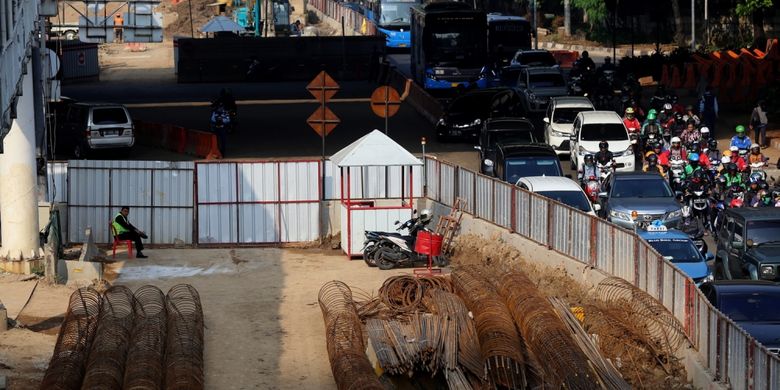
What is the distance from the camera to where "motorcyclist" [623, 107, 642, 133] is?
128 feet

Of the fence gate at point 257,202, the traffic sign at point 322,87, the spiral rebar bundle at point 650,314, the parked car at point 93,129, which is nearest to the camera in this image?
the spiral rebar bundle at point 650,314

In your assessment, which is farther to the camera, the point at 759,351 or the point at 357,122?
the point at 357,122

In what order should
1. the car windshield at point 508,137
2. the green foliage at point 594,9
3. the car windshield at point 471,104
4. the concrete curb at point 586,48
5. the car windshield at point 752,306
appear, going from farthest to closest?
the green foliage at point 594,9 < the concrete curb at point 586,48 < the car windshield at point 471,104 < the car windshield at point 508,137 < the car windshield at point 752,306

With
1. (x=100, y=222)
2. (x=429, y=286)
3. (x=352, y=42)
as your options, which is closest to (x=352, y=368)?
(x=429, y=286)

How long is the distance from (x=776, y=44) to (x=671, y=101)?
12.5 metres

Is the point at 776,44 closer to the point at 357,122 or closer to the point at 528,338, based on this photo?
the point at 357,122

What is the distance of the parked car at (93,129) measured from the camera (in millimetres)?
41594

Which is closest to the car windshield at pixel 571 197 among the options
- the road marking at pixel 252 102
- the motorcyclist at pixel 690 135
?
the motorcyclist at pixel 690 135

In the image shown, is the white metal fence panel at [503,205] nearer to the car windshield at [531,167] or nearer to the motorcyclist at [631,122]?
the car windshield at [531,167]

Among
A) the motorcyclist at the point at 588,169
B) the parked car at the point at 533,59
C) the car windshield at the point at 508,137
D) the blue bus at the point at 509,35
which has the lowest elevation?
the motorcyclist at the point at 588,169

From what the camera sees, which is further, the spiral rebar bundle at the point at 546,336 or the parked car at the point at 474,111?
the parked car at the point at 474,111

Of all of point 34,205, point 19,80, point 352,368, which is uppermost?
point 19,80

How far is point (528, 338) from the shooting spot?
2189cm

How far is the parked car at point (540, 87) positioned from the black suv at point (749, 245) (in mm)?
21116
